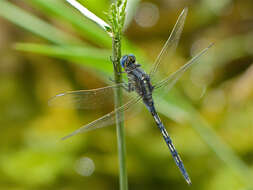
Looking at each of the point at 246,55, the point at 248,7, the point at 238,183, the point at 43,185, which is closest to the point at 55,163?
the point at 43,185

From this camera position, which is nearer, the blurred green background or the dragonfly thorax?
the dragonfly thorax

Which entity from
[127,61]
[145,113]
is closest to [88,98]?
[127,61]

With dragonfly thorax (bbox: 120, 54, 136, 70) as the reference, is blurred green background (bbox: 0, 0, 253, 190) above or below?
above

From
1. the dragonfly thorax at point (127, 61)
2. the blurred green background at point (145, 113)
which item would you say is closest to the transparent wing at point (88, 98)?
the dragonfly thorax at point (127, 61)

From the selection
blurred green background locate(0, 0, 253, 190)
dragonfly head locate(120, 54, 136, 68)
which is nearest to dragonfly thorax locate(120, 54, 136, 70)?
dragonfly head locate(120, 54, 136, 68)

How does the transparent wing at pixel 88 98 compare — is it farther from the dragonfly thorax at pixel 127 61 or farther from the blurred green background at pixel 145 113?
the blurred green background at pixel 145 113

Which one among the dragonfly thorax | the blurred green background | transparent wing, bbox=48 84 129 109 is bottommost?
transparent wing, bbox=48 84 129 109

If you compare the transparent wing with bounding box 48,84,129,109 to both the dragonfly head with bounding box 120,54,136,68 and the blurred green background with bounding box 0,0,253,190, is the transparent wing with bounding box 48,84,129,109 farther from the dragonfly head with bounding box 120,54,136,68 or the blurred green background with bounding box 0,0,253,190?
the blurred green background with bounding box 0,0,253,190

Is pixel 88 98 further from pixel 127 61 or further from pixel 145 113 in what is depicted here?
pixel 145 113
